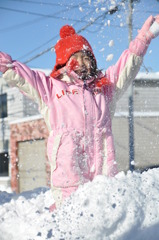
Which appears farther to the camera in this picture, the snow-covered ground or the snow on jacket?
the snow on jacket

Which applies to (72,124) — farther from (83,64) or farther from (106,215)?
(106,215)

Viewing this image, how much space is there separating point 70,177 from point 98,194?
0.70 metres

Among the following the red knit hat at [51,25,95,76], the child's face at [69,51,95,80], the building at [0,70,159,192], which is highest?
the red knit hat at [51,25,95,76]

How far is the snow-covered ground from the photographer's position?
1.86 metres

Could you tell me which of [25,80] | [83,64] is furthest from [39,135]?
[25,80]

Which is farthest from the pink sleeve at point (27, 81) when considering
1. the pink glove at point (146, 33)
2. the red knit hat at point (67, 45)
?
the pink glove at point (146, 33)

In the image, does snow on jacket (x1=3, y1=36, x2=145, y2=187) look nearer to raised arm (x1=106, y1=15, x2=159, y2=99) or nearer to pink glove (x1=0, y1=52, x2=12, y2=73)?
pink glove (x1=0, y1=52, x2=12, y2=73)

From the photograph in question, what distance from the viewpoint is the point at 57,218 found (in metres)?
1.93

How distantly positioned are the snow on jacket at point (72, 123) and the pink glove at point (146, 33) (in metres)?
0.49

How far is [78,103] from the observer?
2795 mm

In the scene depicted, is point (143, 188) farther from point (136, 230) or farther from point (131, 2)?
point (131, 2)

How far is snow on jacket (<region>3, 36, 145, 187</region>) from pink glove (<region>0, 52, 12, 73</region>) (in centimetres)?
3

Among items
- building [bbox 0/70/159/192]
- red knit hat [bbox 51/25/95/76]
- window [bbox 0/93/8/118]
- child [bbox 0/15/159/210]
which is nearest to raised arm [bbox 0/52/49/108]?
child [bbox 0/15/159/210]

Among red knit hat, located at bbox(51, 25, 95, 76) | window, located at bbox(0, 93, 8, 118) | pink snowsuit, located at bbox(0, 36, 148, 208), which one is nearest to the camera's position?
pink snowsuit, located at bbox(0, 36, 148, 208)
